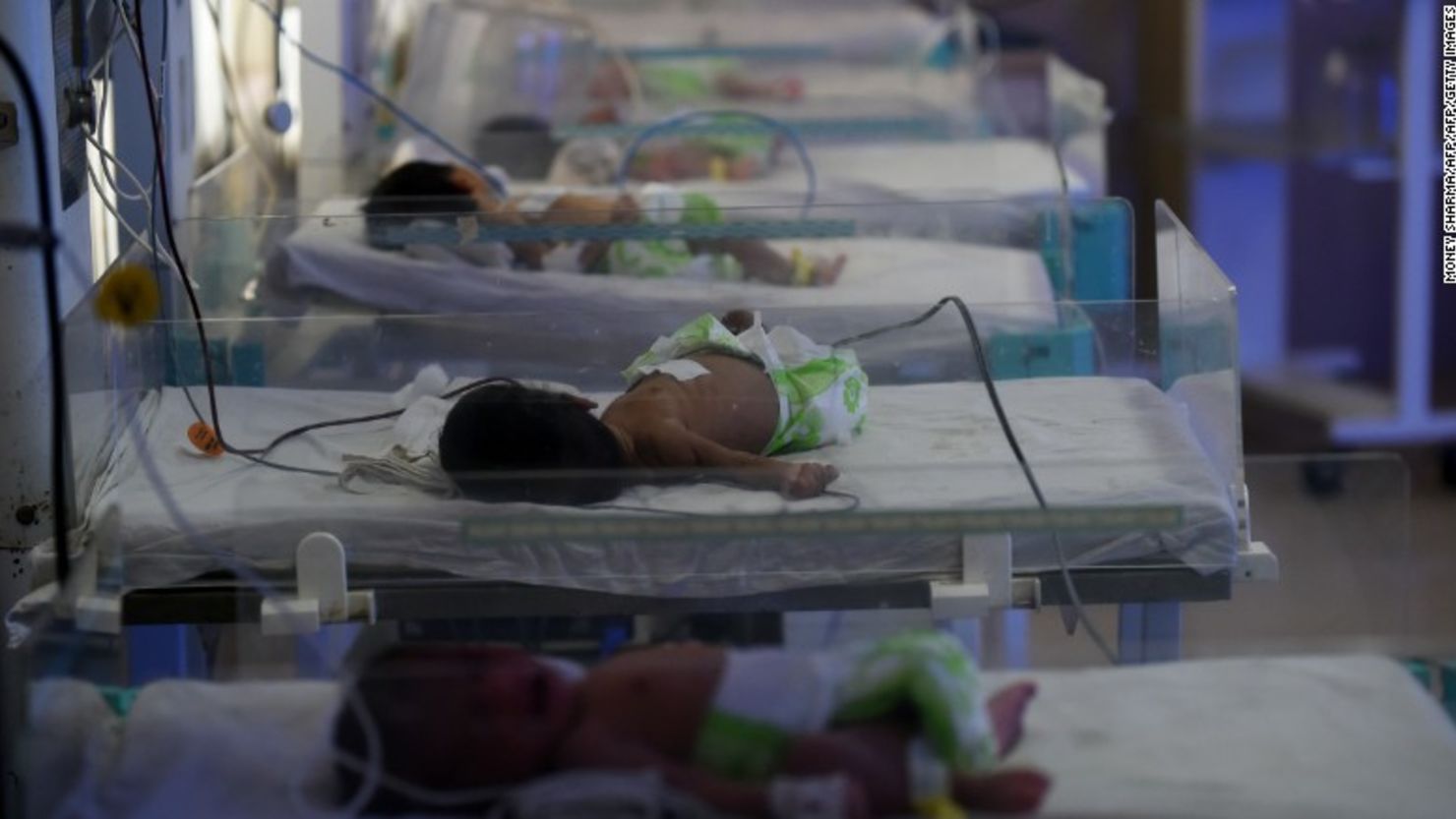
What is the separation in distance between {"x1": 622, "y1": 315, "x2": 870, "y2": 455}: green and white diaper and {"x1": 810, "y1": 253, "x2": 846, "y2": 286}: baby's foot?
701 millimetres

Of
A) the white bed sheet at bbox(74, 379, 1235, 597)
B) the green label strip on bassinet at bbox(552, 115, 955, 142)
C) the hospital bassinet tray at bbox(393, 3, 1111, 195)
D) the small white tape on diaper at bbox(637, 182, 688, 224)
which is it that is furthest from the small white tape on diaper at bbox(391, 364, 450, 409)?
the green label strip on bassinet at bbox(552, 115, 955, 142)

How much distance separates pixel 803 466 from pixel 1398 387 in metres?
2.85

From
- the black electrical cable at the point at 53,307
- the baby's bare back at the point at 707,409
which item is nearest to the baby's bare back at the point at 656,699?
the black electrical cable at the point at 53,307

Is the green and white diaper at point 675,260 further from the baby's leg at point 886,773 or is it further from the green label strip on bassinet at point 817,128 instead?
the baby's leg at point 886,773

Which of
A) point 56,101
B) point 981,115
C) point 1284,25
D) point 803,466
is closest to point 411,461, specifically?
point 803,466

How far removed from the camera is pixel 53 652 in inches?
59.1

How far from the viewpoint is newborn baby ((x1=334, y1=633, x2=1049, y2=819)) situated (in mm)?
1407

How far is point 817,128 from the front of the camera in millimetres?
4512

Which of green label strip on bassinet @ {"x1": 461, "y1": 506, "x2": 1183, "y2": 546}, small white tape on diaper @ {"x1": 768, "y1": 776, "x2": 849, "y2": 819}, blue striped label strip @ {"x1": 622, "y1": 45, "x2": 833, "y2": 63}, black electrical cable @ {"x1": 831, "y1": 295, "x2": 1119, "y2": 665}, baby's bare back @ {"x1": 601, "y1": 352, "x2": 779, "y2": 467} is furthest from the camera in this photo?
blue striped label strip @ {"x1": 622, "y1": 45, "x2": 833, "y2": 63}

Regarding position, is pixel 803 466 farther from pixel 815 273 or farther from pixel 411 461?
pixel 815 273

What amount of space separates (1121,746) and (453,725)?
0.46 metres

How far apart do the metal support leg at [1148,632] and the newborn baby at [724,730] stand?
0.18 metres

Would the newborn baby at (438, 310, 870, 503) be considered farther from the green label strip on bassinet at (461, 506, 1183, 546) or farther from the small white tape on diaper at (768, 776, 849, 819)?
the small white tape on diaper at (768, 776, 849, 819)

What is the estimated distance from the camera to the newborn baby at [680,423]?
1956 millimetres
